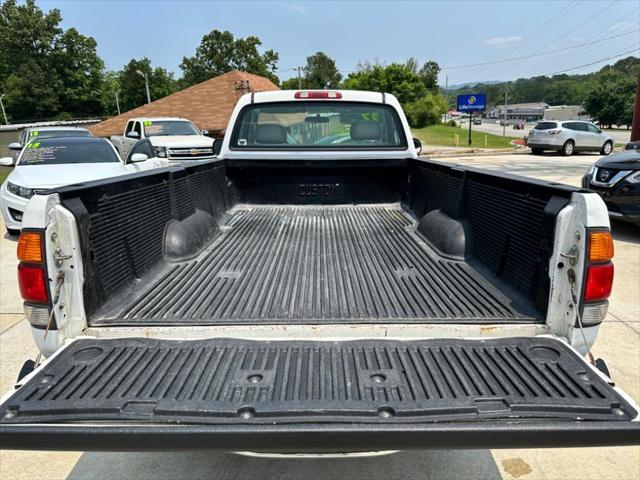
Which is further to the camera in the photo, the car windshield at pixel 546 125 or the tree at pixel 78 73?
the tree at pixel 78 73

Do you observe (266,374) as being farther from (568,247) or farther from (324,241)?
(324,241)

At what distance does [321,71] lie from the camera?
8731 cm

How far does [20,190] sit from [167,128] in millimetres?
8803

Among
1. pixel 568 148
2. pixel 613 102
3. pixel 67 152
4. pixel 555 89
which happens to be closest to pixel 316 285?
pixel 67 152

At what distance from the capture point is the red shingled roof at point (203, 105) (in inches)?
1314

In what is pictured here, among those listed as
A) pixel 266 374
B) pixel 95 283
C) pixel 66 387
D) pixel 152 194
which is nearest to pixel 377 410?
pixel 266 374

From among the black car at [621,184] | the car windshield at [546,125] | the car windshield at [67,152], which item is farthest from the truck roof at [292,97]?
the car windshield at [546,125]

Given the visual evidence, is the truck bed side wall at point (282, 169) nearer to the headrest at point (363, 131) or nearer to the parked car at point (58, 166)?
the headrest at point (363, 131)

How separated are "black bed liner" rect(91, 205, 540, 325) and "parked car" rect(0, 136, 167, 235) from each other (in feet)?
16.1

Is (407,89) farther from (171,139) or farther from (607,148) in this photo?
(171,139)

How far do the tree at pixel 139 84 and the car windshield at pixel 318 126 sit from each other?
251 feet

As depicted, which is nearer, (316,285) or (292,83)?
(316,285)

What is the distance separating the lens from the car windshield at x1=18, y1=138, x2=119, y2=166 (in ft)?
28.6

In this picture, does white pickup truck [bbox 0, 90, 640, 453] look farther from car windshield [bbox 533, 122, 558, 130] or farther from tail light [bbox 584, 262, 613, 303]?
car windshield [bbox 533, 122, 558, 130]
